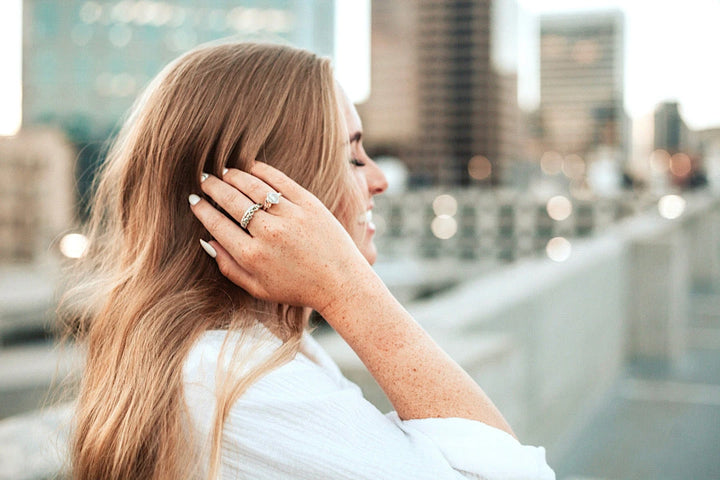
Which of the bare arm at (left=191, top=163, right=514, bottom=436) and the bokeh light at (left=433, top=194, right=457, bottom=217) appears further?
the bokeh light at (left=433, top=194, right=457, bottom=217)

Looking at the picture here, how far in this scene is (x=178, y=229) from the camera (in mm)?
1313

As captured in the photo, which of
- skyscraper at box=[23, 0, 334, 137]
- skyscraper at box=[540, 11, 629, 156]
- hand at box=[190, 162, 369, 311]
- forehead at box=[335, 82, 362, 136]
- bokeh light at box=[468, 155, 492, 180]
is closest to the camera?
hand at box=[190, 162, 369, 311]

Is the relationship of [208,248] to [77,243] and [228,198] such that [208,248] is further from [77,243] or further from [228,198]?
[77,243]

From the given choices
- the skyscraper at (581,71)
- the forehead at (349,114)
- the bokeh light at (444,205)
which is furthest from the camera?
the skyscraper at (581,71)

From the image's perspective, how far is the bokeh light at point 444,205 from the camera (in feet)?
83.0

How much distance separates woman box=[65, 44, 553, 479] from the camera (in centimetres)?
105

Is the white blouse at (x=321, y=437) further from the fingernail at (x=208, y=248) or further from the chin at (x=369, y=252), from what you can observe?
the chin at (x=369, y=252)

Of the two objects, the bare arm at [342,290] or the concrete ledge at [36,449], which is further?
the concrete ledge at [36,449]

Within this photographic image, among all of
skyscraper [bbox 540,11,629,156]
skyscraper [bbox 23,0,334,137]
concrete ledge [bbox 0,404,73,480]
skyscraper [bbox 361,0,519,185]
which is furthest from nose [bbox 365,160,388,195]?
skyscraper [bbox 540,11,629,156]

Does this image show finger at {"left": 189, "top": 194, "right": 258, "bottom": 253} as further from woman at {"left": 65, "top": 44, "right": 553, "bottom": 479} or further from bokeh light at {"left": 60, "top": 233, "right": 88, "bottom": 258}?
bokeh light at {"left": 60, "top": 233, "right": 88, "bottom": 258}

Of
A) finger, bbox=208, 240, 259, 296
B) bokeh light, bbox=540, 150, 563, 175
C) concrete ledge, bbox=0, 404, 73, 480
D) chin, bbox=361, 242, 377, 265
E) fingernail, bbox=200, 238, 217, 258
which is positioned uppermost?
fingernail, bbox=200, 238, 217, 258

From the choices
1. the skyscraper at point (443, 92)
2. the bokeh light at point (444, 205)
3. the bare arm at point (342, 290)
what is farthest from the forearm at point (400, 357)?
the skyscraper at point (443, 92)

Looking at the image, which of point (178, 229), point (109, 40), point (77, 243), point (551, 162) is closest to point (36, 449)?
point (178, 229)

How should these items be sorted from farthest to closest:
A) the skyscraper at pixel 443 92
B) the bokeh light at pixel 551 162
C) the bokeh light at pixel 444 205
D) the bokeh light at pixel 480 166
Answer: the bokeh light at pixel 551 162 → the skyscraper at pixel 443 92 → the bokeh light at pixel 480 166 → the bokeh light at pixel 444 205
